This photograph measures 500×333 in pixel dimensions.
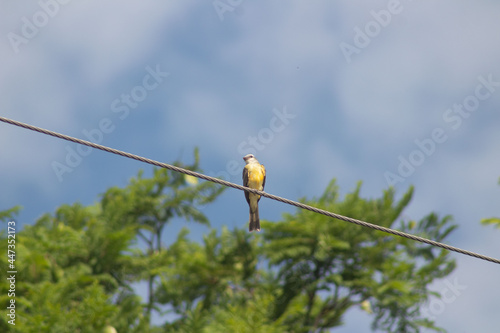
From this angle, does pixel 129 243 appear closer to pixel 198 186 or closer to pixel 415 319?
pixel 198 186

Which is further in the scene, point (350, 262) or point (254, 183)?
point (350, 262)

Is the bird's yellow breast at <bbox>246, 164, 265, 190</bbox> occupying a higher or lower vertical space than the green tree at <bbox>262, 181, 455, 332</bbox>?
lower

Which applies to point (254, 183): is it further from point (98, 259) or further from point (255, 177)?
point (98, 259)

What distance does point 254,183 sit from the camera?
1017cm

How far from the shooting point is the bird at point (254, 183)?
400 inches

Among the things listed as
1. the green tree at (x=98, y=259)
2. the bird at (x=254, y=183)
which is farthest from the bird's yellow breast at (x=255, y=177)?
the green tree at (x=98, y=259)

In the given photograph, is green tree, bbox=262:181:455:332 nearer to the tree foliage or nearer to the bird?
the tree foliage

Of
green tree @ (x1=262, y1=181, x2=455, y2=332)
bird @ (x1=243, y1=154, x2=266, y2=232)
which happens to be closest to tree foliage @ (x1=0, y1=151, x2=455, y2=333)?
green tree @ (x1=262, y1=181, x2=455, y2=332)

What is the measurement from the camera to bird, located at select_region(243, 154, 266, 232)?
10164mm

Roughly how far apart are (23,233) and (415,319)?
36.4 ft

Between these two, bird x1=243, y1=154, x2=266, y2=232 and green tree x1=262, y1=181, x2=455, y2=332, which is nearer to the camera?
bird x1=243, y1=154, x2=266, y2=232

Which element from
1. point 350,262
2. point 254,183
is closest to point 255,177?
point 254,183

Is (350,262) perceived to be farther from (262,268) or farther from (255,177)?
(255,177)

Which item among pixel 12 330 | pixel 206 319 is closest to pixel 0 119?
pixel 12 330
